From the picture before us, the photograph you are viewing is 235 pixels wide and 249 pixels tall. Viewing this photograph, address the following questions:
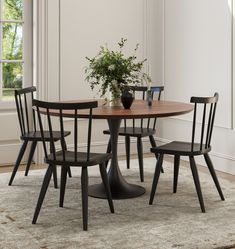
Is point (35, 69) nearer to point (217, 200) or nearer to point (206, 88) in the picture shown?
point (206, 88)

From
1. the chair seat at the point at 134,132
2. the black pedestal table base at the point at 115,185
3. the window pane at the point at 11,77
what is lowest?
the black pedestal table base at the point at 115,185

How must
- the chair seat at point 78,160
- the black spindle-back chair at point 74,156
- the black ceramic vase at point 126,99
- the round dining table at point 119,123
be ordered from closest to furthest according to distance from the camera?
Result: the black spindle-back chair at point 74,156 → the chair seat at point 78,160 → the round dining table at point 119,123 → the black ceramic vase at point 126,99

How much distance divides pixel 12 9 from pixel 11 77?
0.67 metres

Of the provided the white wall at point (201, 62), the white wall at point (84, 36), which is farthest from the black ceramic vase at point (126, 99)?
the white wall at point (84, 36)

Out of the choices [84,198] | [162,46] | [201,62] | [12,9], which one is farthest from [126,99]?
[162,46]

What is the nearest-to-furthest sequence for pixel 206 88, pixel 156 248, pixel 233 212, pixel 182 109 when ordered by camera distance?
pixel 156 248 → pixel 233 212 → pixel 182 109 → pixel 206 88

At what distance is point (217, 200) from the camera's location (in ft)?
14.6

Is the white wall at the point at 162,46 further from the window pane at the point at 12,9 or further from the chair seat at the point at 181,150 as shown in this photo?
the chair seat at the point at 181,150

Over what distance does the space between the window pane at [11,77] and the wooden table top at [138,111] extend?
54.7 inches

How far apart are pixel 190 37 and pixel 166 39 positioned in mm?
466

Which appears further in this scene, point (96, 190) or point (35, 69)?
point (35, 69)

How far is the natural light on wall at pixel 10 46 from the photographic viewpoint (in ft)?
18.7

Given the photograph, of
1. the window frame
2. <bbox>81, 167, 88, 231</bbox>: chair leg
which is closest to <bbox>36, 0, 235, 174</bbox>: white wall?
the window frame

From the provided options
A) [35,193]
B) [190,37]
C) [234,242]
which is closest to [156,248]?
[234,242]
